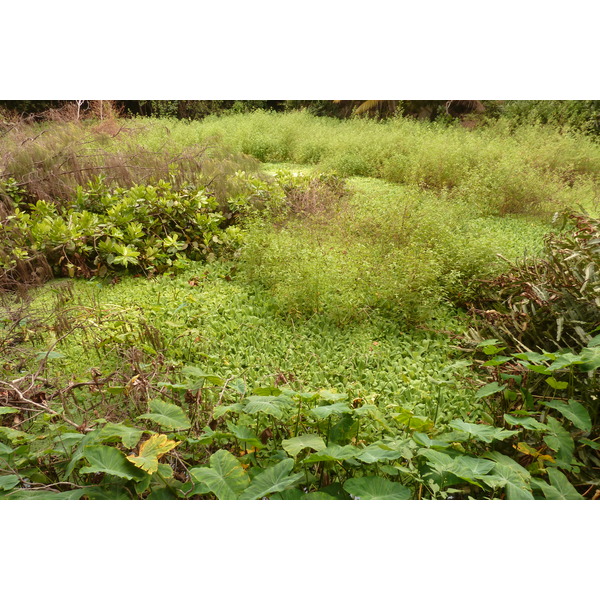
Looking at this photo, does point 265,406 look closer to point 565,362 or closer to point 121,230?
point 565,362

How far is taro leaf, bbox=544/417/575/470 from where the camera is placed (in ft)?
6.01

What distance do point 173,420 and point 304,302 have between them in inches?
61.9

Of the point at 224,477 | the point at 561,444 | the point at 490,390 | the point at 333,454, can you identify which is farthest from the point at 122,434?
the point at 561,444

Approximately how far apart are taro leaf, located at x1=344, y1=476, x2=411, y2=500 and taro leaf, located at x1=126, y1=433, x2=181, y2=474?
2.05ft

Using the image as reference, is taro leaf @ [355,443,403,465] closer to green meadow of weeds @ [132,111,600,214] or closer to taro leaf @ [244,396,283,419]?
taro leaf @ [244,396,283,419]


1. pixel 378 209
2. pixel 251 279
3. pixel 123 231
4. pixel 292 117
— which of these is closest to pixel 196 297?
pixel 251 279

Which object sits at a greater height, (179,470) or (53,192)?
(53,192)

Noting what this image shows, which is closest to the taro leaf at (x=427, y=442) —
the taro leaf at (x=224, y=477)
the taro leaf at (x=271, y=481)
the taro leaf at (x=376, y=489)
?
the taro leaf at (x=376, y=489)

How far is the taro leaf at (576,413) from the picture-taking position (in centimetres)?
181

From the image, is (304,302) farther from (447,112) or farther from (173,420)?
(447,112)

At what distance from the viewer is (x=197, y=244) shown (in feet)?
13.9

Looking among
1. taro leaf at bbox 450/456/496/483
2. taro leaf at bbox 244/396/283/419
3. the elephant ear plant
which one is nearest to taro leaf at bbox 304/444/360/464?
the elephant ear plant

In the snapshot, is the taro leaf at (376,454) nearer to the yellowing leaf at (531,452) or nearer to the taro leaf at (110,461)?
the yellowing leaf at (531,452)

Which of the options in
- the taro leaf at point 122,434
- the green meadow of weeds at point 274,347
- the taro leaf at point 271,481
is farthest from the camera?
the green meadow of weeds at point 274,347
